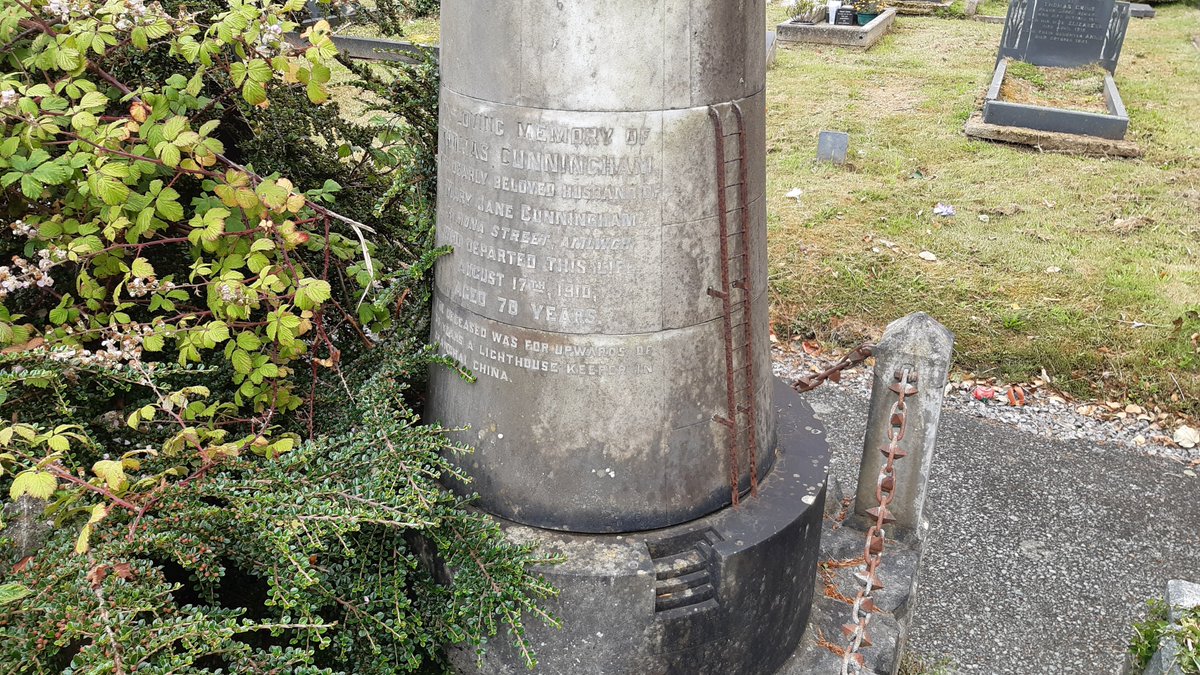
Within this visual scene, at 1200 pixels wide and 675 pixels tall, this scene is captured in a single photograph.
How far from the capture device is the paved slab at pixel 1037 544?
153 inches

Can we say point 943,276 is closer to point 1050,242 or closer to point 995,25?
point 1050,242

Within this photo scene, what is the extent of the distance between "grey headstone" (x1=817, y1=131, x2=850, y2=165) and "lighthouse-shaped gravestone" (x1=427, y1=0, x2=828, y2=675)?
7.36 m

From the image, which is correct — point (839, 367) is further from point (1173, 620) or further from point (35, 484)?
point (35, 484)

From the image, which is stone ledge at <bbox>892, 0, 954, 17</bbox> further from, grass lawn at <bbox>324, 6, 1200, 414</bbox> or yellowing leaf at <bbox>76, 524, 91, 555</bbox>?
yellowing leaf at <bbox>76, 524, 91, 555</bbox>

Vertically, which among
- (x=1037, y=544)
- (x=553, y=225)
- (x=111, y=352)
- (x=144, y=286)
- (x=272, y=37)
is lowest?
(x=1037, y=544)

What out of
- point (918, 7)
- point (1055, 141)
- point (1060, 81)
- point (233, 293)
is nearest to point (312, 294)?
point (233, 293)

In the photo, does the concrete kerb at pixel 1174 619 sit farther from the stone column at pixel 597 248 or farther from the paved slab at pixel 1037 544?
the stone column at pixel 597 248

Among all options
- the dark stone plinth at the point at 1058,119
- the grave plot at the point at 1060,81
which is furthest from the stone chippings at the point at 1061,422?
the dark stone plinth at the point at 1058,119

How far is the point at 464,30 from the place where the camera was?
106 inches

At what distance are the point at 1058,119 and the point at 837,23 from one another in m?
7.37

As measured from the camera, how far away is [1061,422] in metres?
5.59

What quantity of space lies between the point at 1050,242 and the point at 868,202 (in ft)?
5.37

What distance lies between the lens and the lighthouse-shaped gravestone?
2561 millimetres

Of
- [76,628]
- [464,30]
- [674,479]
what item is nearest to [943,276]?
[674,479]
